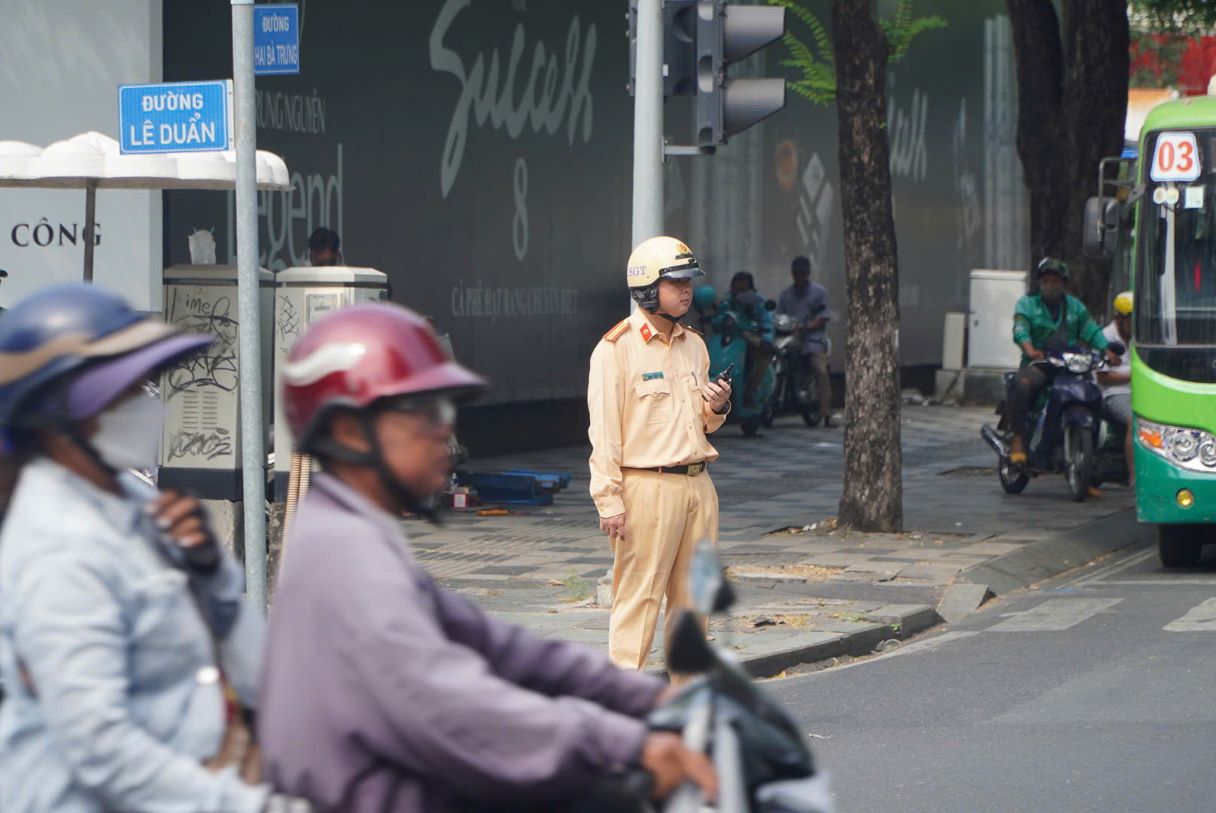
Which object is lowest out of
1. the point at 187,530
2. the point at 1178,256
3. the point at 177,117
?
the point at 187,530

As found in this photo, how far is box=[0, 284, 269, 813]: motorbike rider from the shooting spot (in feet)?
8.74

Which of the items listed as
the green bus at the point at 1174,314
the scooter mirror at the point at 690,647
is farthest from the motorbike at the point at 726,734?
the green bus at the point at 1174,314

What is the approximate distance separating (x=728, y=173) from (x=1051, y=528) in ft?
33.1

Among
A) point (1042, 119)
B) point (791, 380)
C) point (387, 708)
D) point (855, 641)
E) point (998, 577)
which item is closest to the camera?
point (387, 708)

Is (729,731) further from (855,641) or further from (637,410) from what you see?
(855,641)

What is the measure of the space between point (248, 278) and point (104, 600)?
5.12 meters

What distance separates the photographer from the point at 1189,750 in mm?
7129

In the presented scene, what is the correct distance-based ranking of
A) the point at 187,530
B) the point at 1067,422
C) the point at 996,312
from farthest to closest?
the point at 996,312 < the point at 1067,422 < the point at 187,530

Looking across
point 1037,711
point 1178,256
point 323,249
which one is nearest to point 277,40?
point 323,249

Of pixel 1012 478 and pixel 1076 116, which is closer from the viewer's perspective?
pixel 1012 478

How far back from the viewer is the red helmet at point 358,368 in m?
2.77

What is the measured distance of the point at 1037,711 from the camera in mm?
8023

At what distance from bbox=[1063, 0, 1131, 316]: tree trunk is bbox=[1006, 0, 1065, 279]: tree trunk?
15 centimetres

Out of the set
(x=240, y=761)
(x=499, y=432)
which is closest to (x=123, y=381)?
(x=240, y=761)
